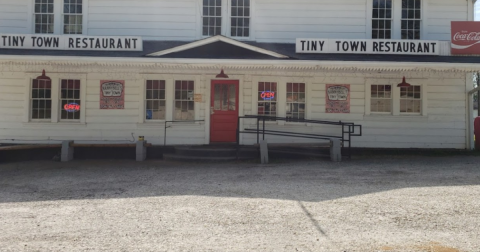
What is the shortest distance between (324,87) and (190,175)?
579 cm

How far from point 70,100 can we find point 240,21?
622 centimetres

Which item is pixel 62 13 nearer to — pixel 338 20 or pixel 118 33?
pixel 118 33

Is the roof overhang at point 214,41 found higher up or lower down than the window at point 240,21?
lower down

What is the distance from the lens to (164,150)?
439 inches

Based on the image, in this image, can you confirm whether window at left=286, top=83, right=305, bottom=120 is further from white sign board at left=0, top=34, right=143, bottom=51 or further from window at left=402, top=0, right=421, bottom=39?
white sign board at left=0, top=34, right=143, bottom=51

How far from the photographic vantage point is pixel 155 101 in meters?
11.6

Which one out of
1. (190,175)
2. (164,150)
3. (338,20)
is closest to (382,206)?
(190,175)

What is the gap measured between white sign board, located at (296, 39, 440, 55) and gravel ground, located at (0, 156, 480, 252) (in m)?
3.94

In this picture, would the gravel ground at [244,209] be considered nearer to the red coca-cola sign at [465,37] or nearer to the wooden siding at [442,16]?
the red coca-cola sign at [465,37]

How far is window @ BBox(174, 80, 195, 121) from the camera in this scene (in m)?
11.6

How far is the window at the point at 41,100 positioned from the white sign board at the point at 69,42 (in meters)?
1.24

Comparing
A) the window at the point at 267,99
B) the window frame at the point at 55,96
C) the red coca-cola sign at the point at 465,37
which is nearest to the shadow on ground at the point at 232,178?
the window frame at the point at 55,96

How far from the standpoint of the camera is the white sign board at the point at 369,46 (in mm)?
10945

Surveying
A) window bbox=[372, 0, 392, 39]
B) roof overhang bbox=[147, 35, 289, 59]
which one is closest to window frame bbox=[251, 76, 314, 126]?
roof overhang bbox=[147, 35, 289, 59]
